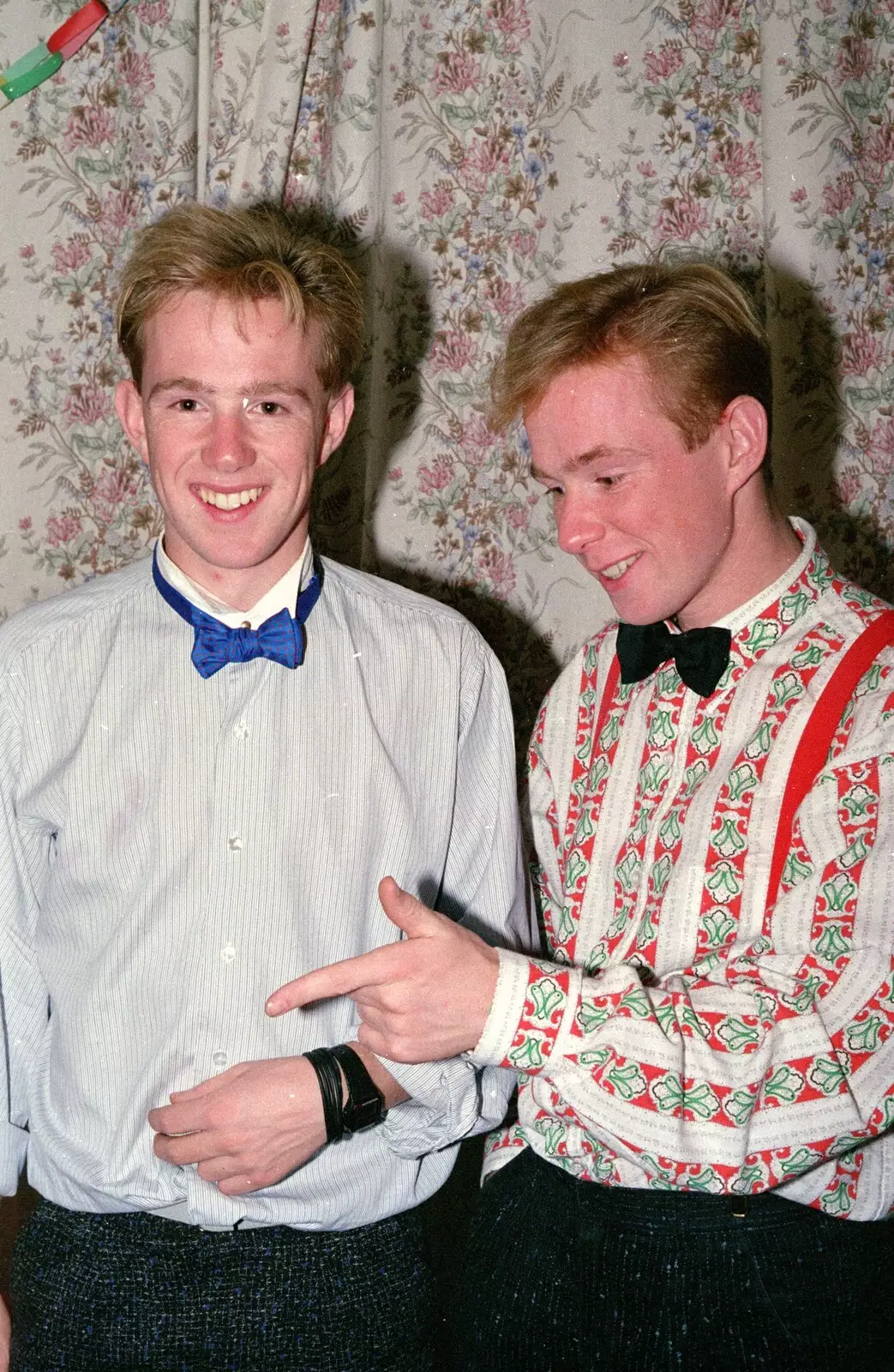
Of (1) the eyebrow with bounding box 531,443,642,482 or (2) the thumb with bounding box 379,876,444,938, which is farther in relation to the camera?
(1) the eyebrow with bounding box 531,443,642,482

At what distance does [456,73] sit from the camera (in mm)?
2264

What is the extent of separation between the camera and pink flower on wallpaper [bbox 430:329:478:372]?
231 cm

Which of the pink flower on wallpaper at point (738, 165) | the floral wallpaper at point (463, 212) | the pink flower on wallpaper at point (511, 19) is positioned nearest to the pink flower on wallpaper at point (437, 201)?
the floral wallpaper at point (463, 212)

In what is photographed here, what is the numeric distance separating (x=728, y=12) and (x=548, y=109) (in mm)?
342

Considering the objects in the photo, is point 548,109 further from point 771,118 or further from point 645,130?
point 771,118

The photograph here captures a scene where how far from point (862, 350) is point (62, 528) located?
1360 mm

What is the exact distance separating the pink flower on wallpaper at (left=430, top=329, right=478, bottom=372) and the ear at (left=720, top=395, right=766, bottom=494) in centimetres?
96

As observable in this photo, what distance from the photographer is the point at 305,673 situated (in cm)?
146

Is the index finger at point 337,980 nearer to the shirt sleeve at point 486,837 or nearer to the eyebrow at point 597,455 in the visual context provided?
the shirt sleeve at point 486,837

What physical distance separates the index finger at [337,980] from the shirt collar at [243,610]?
0.42m

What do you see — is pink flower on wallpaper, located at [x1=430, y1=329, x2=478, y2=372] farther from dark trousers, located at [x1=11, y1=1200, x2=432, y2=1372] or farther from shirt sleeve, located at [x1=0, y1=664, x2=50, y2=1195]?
dark trousers, located at [x1=11, y1=1200, x2=432, y2=1372]

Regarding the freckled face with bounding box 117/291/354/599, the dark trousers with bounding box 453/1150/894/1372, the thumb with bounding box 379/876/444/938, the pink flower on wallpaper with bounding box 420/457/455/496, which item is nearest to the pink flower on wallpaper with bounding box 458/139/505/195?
the pink flower on wallpaper with bounding box 420/457/455/496

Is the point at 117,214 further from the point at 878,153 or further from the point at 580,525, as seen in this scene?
the point at 878,153

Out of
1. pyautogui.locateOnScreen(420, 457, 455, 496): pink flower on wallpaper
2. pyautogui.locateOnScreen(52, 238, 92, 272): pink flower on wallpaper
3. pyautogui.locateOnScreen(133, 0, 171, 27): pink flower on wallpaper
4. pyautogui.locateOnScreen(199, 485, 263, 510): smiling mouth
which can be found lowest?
pyautogui.locateOnScreen(420, 457, 455, 496): pink flower on wallpaper
